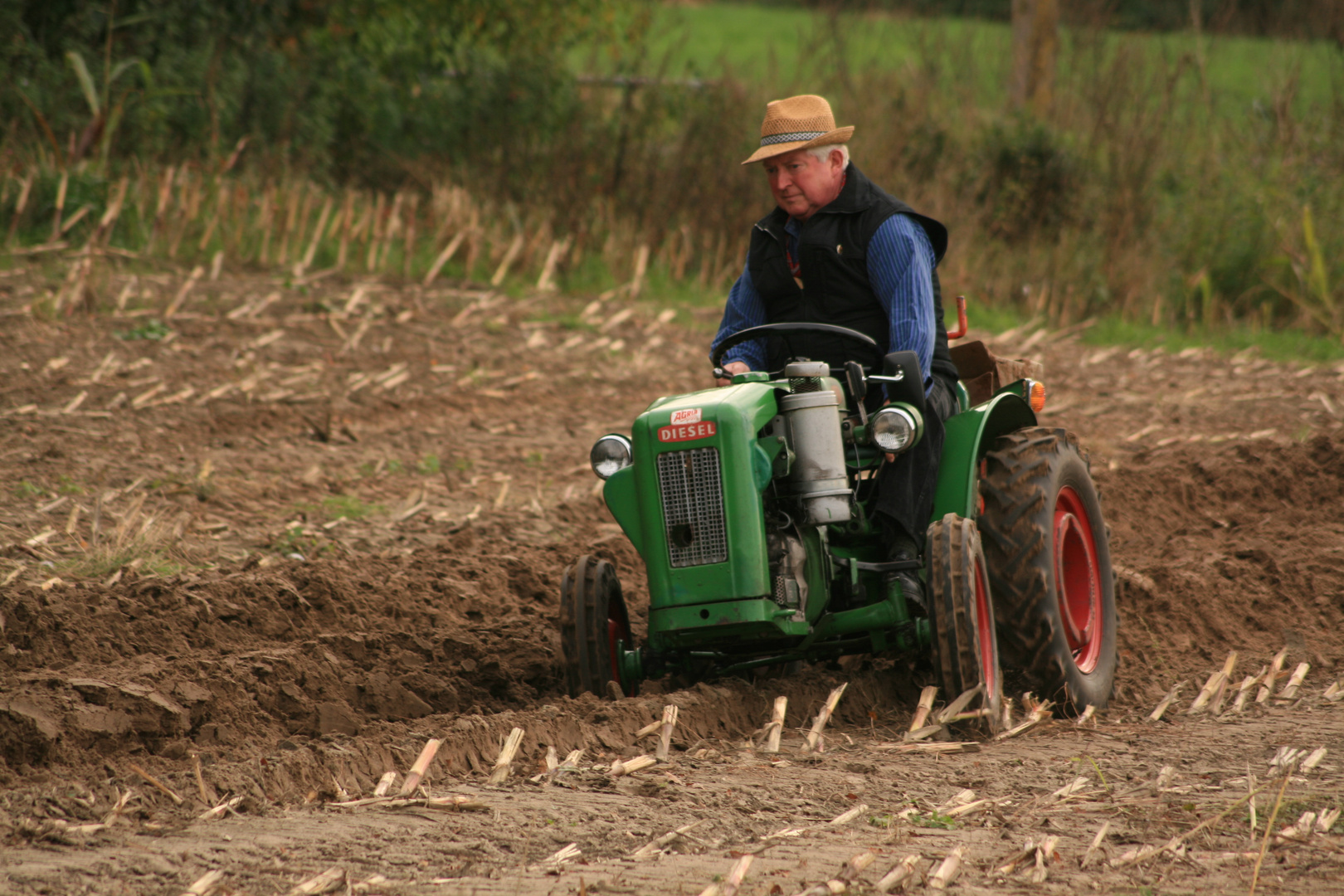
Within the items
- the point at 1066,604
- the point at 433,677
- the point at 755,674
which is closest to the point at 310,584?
the point at 433,677

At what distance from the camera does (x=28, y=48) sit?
14836mm

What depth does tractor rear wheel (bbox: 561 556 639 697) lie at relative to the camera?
4.88 meters

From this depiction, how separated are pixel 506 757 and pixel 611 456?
1179mm

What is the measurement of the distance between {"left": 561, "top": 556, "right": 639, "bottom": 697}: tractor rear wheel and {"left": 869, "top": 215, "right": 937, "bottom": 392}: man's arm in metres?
1.35

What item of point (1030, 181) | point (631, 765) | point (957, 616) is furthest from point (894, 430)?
point (1030, 181)

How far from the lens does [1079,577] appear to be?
5566mm

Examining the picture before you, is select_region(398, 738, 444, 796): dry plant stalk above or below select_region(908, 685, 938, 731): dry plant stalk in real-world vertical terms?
above

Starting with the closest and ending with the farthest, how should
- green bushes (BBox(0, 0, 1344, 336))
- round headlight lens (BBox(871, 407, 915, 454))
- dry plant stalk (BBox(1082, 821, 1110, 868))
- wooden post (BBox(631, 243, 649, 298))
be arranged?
1. dry plant stalk (BBox(1082, 821, 1110, 868))
2. round headlight lens (BBox(871, 407, 915, 454))
3. wooden post (BBox(631, 243, 649, 298))
4. green bushes (BBox(0, 0, 1344, 336))

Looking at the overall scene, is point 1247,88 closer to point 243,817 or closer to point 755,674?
point 755,674

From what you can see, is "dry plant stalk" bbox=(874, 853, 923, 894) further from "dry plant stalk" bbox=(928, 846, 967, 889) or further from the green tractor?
the green tractor

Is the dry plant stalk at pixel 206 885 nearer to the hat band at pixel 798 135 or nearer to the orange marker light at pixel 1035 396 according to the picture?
the hat band at pixel 798 135

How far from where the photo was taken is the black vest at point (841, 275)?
5.20 meters

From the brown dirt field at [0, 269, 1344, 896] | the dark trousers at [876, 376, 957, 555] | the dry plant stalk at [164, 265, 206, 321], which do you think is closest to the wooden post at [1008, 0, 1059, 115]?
the brown dirt field at [0, 269, 1344, 896]

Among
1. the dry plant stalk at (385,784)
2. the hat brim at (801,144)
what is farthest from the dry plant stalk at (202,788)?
the hat brim at (801,144)
